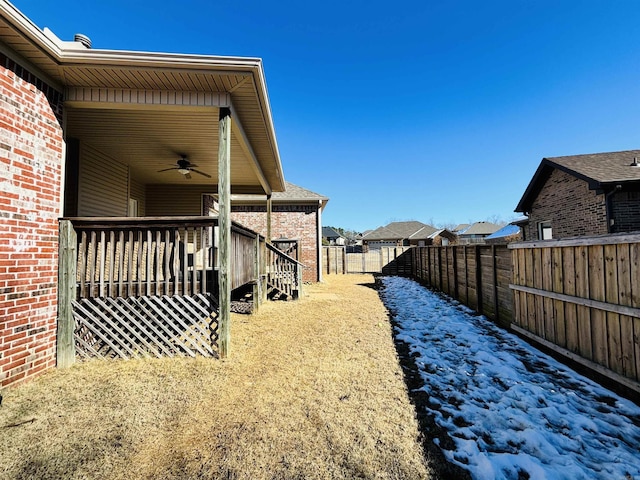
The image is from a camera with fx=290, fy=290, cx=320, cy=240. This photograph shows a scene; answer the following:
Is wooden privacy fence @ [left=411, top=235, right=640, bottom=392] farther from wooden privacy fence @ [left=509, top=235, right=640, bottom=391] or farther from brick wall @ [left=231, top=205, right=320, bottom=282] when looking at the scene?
brick wall @ [left=231, top=205, right=320, bottom=282]

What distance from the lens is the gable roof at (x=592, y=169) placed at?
8062 mm

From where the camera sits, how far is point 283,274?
29.9ft

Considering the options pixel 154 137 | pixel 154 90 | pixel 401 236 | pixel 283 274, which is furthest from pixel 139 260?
pixel 401 236

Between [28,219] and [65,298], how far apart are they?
3.41ft

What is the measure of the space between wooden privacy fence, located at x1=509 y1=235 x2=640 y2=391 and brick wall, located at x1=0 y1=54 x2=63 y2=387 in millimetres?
6219

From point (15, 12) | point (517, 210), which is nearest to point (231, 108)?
point (15, 12)

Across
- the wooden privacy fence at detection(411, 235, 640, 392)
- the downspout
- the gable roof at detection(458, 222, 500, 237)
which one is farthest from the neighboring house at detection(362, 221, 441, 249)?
the wooden privacy fence at detection(411, 235, 640, 392)

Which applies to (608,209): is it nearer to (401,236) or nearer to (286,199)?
(286,199)

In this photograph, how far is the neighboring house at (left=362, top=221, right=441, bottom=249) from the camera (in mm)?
36688

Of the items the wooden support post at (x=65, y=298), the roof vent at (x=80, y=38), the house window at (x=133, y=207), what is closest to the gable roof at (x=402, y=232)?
the house window at (x=133, y=207)

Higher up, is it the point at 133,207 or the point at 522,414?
the point at 133,207

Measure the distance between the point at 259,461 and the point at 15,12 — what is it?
4.46 m

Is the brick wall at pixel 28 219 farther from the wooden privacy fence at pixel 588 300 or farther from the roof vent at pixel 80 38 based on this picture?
the wooden privacy fence at pixel 588 300

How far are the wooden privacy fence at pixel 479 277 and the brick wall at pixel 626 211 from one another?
429 centimetres
